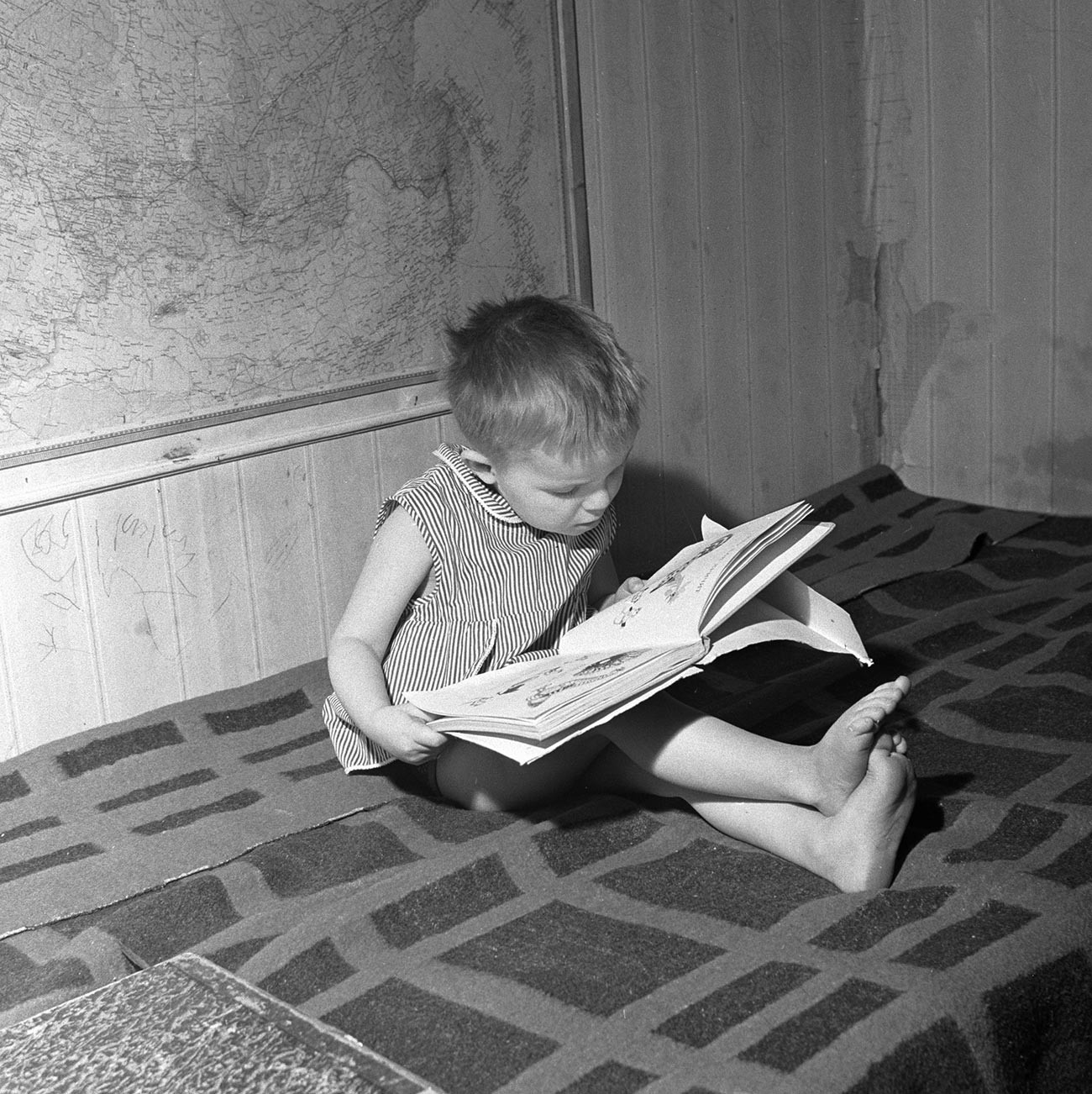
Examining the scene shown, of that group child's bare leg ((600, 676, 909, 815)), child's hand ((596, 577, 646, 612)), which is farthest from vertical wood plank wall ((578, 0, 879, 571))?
child's bare leg ((600, 676, 909, 815))

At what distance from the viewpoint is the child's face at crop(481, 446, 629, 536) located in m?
1.46

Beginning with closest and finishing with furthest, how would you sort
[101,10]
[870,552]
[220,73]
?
1. [101,10]
2. [220,73]
3. [870,552]

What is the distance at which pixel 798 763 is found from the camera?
1.31 metres

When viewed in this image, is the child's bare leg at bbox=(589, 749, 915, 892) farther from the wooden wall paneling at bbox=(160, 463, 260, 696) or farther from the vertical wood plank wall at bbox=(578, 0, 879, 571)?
the vertical wood plank wall at bbox=(578, 0, 879, 571)

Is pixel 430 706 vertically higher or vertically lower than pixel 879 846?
higher


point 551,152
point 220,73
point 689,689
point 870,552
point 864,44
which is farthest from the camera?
point 864,44

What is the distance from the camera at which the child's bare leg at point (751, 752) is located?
1.24 meters

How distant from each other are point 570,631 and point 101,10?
1020 mm

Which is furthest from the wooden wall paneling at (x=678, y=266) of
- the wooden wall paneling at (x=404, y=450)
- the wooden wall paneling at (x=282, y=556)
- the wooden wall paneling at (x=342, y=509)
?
the wooden wall paneling at (x=282, y=556)

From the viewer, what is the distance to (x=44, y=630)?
181cm

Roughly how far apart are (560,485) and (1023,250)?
1.63 m

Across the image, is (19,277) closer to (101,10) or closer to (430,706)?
(101,10)

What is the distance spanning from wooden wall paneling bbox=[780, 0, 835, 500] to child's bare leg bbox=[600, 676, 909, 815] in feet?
4.99

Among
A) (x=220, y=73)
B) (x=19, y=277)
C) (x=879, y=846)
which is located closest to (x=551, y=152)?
(x=220, y=73)
